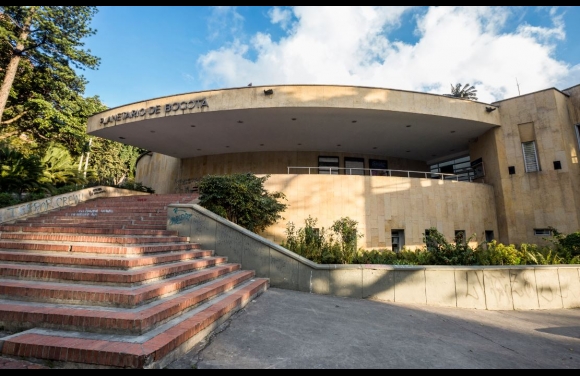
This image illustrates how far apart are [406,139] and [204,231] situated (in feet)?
44.8

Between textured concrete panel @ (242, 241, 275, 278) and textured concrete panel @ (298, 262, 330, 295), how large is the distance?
95 centimetres

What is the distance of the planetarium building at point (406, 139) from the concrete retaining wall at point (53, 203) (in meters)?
3.69

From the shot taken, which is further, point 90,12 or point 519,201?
point 90,12

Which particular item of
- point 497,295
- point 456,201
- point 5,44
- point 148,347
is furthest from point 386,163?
point 5,44

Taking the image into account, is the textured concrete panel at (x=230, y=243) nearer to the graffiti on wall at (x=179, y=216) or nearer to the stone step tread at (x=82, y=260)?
the graffiti on wall at (x=179, y=216)

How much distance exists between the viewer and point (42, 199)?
10195 millimetres

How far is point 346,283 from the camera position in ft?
22.5

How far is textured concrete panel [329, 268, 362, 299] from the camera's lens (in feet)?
22.4

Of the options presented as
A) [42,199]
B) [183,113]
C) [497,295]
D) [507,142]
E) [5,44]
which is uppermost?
[5,44]

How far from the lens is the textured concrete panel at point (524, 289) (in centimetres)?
701

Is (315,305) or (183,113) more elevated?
(183,113)

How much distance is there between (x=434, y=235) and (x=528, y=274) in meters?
2.48

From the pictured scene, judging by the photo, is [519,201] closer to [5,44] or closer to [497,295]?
[497,295]

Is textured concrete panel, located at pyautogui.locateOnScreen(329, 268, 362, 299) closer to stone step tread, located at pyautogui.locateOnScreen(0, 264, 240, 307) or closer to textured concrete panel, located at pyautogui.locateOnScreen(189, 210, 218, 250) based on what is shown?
textured concrete panel, located at pyautogui.locateOnScreen(189, 210, 218, 250)
